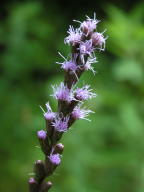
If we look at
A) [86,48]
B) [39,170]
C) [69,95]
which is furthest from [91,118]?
[86,48]

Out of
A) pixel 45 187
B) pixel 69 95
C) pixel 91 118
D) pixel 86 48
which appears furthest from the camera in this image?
pixel 91 118

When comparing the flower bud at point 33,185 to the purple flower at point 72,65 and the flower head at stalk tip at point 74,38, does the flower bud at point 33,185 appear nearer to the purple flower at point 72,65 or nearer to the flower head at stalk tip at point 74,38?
the purple flower at point 72,65

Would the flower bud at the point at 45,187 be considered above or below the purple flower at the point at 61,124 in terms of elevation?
below

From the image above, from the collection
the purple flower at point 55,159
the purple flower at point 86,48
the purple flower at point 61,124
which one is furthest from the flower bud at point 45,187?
the purple flower at point 86,48

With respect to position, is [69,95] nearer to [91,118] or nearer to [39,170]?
[39,170]

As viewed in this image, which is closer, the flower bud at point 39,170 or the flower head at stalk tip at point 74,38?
the flower head at stalk tip at point 74,38

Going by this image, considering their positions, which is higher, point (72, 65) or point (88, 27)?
point (88, 27)

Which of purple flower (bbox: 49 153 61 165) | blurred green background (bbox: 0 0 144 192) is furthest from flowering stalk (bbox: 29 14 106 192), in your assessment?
blurred green background (bbox: 0 0 144 192)
